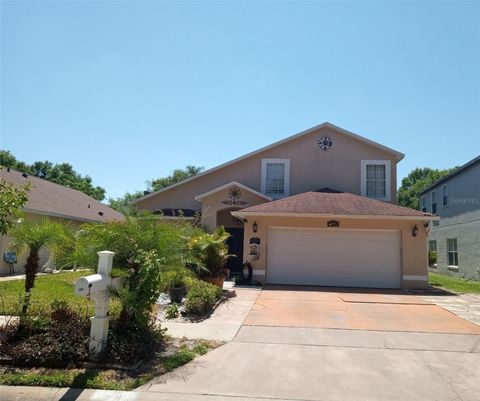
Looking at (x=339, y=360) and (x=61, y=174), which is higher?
(x=61, y=174)

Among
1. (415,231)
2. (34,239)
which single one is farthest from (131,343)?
(415,231)

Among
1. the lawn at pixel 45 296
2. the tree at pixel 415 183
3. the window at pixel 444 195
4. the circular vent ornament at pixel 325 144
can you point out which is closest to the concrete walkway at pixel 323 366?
the lawn at pixel 45 296

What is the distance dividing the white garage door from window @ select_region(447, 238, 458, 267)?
10588mm

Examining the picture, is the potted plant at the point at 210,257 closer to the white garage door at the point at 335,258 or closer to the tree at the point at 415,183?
the white garage door at the point at 335,258

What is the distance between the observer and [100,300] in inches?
259

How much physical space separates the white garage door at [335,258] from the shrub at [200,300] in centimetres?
595

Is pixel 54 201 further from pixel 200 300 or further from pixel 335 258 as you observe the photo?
pixel 200 300

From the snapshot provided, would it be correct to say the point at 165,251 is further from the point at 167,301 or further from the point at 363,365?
the point at 167,301

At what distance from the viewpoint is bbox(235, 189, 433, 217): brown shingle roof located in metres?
16.7

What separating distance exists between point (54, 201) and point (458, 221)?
22.6 m

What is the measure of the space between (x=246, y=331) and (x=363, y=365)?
283cm

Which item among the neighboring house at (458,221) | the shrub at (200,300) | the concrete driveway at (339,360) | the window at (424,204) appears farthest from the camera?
the window at (424,204)

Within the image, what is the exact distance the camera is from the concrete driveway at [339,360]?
5.48 metres

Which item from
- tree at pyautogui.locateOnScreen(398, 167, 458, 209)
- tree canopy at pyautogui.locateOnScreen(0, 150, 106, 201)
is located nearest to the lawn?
tree canopy at pyautogui.locateOnScreen(0, 150, 106, 201)
